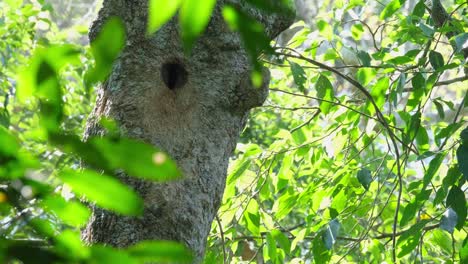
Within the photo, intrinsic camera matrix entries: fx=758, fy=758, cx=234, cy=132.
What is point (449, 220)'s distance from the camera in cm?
172

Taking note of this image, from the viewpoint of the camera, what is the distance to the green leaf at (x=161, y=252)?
50cm

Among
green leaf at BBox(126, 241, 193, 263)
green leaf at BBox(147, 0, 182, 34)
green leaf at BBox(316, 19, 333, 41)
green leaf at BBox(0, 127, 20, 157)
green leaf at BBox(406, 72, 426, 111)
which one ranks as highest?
green leaf at BBox(316, 19, 333, 41)

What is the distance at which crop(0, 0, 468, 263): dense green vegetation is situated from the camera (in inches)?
20.2

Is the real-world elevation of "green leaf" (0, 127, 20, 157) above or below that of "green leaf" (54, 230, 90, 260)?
above

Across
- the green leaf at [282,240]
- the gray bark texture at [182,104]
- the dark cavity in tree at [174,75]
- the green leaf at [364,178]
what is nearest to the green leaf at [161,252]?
the gray bark texture at [182,104]

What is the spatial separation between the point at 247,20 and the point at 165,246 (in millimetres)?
163

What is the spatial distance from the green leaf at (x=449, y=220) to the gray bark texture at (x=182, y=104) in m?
0.56

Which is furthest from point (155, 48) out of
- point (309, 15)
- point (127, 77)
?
point (309, 15)

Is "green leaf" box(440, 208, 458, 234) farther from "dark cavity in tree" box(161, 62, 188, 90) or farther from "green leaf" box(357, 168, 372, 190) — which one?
"dark cavity in tree" box(161, 62, 188, 90)

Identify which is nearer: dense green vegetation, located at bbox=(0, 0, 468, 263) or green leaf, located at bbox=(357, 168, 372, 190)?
dense green vegetation, located at bbox=(0, 0, 468, 263)

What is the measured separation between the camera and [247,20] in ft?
1.71

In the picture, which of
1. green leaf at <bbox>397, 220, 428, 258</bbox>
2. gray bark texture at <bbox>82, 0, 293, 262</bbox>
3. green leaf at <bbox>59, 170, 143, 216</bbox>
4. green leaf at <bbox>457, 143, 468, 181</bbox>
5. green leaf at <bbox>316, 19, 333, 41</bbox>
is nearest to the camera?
green leaf at <bbox>59, 170, 143, 216</bbox>

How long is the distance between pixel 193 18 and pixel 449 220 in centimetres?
133

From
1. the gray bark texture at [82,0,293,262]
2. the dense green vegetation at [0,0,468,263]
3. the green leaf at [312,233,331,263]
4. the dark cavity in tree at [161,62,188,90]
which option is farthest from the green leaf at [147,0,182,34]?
the green leaf at [312,233,331,263]
